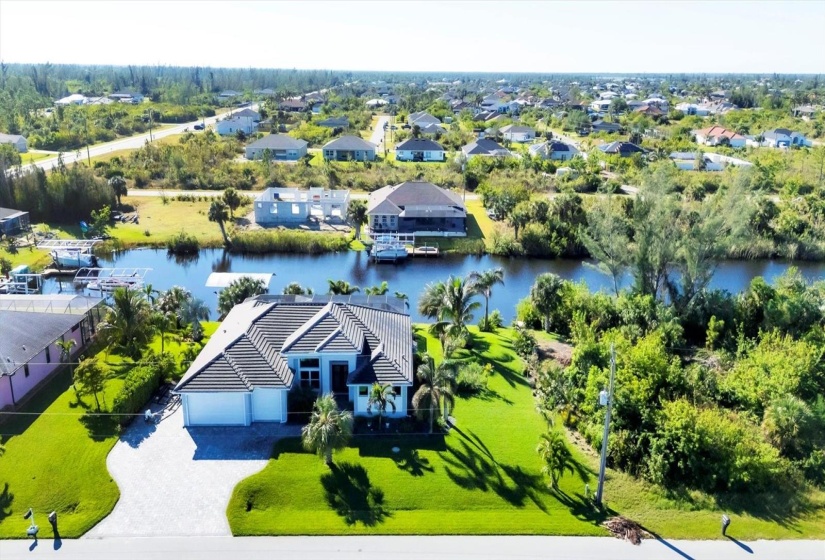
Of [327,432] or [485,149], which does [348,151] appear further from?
[327,432]

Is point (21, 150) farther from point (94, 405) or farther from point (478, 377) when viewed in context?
point (478, 377)

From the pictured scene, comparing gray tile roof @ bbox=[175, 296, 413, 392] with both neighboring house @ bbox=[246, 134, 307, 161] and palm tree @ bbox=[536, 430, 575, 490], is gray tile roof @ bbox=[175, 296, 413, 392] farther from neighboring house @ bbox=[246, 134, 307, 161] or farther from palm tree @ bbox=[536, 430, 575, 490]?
neighboring house @ bbox=[246, 134, 307, 161]

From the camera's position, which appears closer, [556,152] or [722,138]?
[556,152]

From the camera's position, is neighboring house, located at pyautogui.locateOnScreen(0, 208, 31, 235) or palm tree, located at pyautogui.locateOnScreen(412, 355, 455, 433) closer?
palm tree, located at pyautogui.locateOnScreen(412, 355, 455, 433)

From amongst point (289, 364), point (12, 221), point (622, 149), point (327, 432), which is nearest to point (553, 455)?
point (327, 432)

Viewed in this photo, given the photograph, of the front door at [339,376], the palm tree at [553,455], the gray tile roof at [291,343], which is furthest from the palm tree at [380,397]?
the palm tree at [553,455]

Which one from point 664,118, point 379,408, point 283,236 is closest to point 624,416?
point 379,408

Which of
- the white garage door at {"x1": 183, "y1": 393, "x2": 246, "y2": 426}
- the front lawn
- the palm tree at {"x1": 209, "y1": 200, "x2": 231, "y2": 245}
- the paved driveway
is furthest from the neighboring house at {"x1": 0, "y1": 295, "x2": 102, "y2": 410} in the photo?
the palm tree at {"x1": 209, "y1": 200, "x2": 231, "y2": 245}
